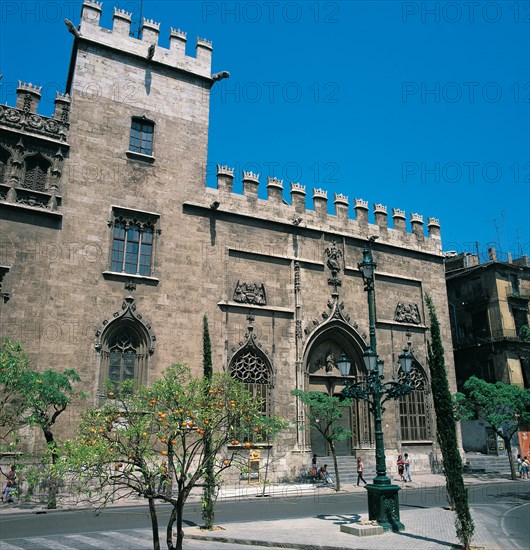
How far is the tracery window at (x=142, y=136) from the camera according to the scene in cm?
2295

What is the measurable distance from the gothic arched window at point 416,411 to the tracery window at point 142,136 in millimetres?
16168

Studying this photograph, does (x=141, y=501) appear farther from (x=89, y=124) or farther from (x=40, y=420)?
(x=89, y=124)

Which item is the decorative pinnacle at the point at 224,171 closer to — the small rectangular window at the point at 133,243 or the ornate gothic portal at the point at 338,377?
the small rectangular window at the point at 133,243

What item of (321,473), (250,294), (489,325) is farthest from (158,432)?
(489,325)

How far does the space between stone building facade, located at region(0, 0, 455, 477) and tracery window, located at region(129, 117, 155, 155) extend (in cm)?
7

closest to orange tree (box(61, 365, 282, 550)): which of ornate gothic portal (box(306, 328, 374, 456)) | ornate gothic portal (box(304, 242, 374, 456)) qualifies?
ornate gothic portal (box(304, 242, 374, 456))

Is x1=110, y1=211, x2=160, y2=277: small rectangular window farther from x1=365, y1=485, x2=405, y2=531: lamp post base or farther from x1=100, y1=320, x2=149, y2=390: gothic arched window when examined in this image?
x1=365, y1=485, x2=405, y2=531: lamp post base

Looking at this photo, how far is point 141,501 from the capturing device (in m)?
18.6

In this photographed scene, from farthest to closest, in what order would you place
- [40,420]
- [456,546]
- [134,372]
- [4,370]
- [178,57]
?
[178,57] < [134,372] < [40,420] < [4,370] < [456,546]

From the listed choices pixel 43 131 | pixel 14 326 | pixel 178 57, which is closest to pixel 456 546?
pixel 14 326

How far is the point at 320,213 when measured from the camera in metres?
26.6

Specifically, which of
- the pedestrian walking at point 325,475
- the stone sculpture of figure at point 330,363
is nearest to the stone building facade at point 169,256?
the stone sculpture of figure at point 330,363

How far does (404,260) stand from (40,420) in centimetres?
2014

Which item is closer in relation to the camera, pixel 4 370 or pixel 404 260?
pixel 4 370
